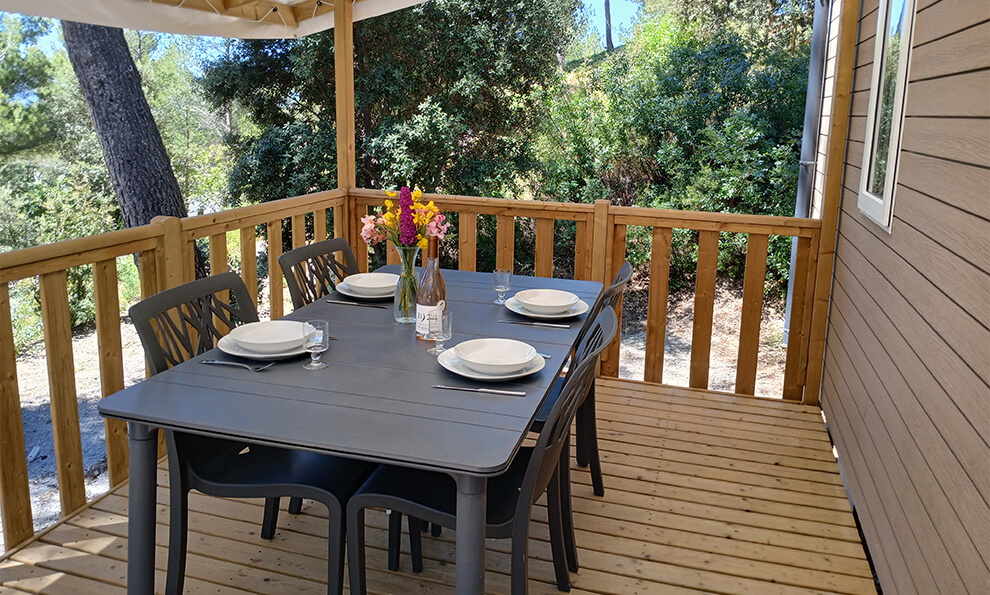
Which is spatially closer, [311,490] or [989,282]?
[989,282]

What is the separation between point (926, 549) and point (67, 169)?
11.3 metres

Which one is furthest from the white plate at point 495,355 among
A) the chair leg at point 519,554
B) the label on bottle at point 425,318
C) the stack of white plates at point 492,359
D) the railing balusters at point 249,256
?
the railing balusters at point 249,256

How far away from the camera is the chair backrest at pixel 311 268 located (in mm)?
3033

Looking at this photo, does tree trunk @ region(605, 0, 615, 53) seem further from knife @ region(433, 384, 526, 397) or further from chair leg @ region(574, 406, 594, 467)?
knife @ region(433, 384, 526, 397)

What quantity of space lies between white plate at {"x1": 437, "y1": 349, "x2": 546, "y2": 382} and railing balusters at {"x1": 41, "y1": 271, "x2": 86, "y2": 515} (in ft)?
4.24

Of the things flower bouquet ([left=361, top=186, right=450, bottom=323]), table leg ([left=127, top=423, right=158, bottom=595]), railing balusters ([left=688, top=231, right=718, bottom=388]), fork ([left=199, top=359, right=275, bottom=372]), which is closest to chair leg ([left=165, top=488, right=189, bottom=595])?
table leg ([left=127, top=423, right=158, bottom=595])

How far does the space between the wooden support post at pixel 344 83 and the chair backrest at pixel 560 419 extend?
2726 mm

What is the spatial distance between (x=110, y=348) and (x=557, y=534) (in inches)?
70.6

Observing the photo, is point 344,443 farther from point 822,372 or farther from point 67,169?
point 67,169

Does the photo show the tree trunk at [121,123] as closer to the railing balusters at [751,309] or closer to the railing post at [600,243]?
the railing post at [600,243]

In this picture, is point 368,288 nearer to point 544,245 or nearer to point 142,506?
point 142,506

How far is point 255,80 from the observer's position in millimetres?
10594

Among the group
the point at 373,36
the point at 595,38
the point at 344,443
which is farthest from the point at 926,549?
the point at 595,38

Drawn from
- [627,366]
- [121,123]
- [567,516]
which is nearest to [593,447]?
[567,516]
